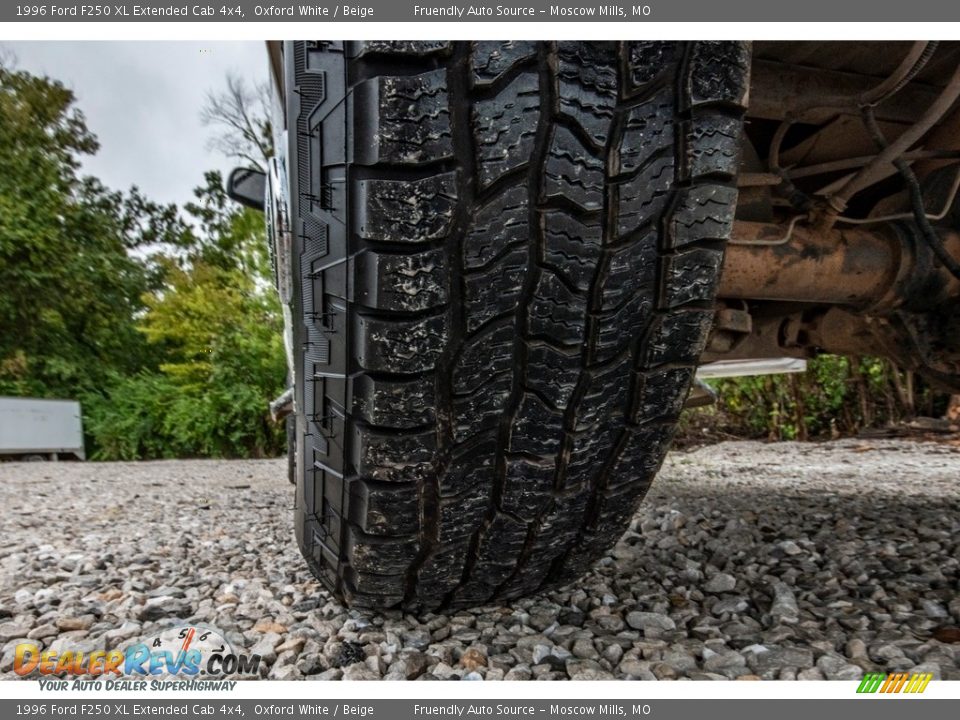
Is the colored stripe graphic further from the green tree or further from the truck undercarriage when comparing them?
the green tree

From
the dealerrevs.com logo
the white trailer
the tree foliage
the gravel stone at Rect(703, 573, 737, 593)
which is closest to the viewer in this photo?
the dealerrevs.com logo

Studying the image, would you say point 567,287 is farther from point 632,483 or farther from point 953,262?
point 953,262

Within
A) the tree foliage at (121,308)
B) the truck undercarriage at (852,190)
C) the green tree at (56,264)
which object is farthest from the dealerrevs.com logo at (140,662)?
the green tree at (56,264)

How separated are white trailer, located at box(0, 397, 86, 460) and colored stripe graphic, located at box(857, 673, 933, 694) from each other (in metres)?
7.47

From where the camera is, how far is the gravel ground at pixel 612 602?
750 millimetres

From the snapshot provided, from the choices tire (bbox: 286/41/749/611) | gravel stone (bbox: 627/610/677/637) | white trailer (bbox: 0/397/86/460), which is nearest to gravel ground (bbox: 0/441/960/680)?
gravel stone (bbox: 627/610/677/637)

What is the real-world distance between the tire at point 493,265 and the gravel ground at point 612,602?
0.52ft

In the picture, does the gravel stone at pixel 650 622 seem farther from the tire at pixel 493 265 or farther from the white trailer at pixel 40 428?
the white trailer at pixel 40 428

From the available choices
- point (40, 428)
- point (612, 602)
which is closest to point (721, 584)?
point (612, 602)

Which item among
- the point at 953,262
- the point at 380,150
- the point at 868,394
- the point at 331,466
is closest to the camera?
the point at 380,150

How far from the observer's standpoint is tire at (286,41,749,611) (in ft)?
1.93

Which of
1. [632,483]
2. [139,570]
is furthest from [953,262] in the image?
[139,570]

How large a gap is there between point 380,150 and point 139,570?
1010mm

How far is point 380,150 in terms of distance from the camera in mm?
580
